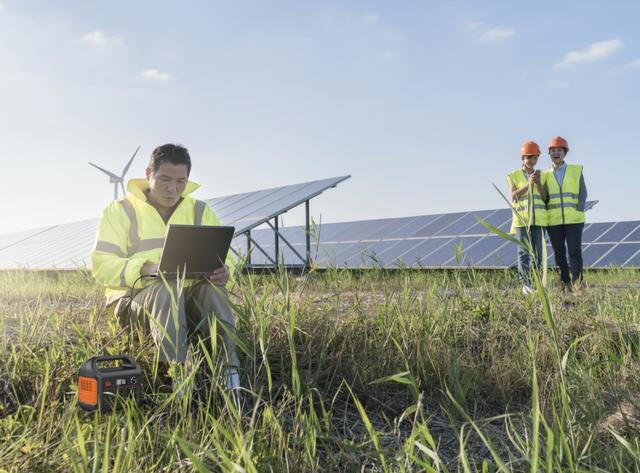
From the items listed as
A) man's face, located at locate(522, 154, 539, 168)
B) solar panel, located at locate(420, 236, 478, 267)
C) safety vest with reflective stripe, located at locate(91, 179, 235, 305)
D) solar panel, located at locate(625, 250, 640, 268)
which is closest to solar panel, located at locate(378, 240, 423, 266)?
solar panel, located at locate(420, 236, 478, 267)

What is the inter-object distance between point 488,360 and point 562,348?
50 centimetres

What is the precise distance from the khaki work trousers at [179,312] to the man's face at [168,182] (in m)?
0.57

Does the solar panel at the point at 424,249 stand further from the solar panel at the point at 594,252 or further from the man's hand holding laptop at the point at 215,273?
the man's hand holding laptop at the point at 215,273

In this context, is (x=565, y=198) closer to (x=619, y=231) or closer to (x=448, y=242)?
(x=448, y=242)

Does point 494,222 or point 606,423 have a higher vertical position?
point 494,222

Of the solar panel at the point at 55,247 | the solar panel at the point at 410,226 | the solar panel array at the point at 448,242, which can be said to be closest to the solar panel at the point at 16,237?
the solar panel at the point at 55,247

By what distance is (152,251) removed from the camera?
3148 millimetres

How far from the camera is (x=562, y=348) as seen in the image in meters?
3.33

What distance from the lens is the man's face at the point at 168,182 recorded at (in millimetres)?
3174

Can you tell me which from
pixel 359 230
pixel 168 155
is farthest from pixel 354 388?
pixel 359 230

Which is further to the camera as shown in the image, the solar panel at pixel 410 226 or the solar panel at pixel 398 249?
the solar panel at pixel 410 226

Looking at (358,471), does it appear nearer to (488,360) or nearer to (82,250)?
(488,360)

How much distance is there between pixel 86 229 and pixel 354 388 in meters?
17.5

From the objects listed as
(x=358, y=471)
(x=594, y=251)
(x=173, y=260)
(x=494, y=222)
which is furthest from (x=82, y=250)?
(x=358, y=471)
